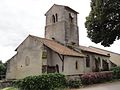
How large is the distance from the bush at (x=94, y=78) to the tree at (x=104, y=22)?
206 inches

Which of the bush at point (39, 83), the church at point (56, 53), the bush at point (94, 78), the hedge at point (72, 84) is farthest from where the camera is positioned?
the church at point (56, 53)

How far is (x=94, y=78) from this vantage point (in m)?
25.5

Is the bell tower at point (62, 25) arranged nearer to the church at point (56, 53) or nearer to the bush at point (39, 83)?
the church at point (56, 53)

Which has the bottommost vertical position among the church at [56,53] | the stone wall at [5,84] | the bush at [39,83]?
the stone wall at [5,84]

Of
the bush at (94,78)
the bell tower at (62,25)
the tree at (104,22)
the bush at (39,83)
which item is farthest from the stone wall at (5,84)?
the tree at (104,22)

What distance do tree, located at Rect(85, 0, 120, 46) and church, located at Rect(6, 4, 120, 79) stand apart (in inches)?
183

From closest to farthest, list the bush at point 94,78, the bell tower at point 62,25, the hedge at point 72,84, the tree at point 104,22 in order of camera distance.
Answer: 1. the hedge at point 72,84
2. the bush at point 94,78
3. the tree at point 104,22
4. the bell tower at point 62,25

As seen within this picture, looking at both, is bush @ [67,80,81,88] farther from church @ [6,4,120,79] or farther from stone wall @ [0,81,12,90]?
stone wall @ [0,81,12,90]

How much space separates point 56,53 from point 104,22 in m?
8.31

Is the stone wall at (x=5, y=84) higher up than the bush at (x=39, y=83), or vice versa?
the bush at (x=39, y=83)

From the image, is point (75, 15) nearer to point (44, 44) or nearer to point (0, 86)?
point (44, 44)

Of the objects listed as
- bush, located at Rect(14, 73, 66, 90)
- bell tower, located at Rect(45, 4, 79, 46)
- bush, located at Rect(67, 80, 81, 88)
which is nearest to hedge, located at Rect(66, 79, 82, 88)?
→ bush, located at Rect(67, 80, 81, 88)

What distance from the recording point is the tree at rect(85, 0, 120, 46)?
27125 mm

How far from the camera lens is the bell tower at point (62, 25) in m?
36.0
